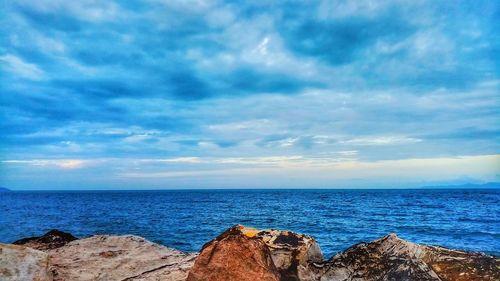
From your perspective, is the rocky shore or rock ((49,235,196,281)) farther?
rock ((49,235,196,281))

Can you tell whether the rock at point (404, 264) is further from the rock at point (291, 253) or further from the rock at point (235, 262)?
the rock at point (235, 262)

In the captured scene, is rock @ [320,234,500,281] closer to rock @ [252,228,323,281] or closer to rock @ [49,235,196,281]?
rock @ [252,228,323,281]

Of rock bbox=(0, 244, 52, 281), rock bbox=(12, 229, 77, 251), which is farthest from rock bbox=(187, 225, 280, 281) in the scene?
rock bbox=(12, 229, 77, 251)

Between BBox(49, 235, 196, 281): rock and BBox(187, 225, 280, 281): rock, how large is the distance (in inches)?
46.3

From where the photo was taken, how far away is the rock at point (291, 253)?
762cm

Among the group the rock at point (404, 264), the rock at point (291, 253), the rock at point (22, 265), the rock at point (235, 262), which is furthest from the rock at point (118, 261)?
the rock at point (404, 264)

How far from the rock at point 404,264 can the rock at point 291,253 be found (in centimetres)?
31

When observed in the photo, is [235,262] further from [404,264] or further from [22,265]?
[22,265]

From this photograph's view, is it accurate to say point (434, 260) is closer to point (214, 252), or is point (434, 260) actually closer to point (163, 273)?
point (214, 252)

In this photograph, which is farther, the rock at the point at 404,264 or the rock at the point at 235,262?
the rock at the point at 404,264

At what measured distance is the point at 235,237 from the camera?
7.12 m

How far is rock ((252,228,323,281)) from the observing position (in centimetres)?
762

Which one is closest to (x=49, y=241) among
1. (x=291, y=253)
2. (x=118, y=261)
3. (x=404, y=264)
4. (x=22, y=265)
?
(x=118, y=261)

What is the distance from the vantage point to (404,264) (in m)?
7.18
